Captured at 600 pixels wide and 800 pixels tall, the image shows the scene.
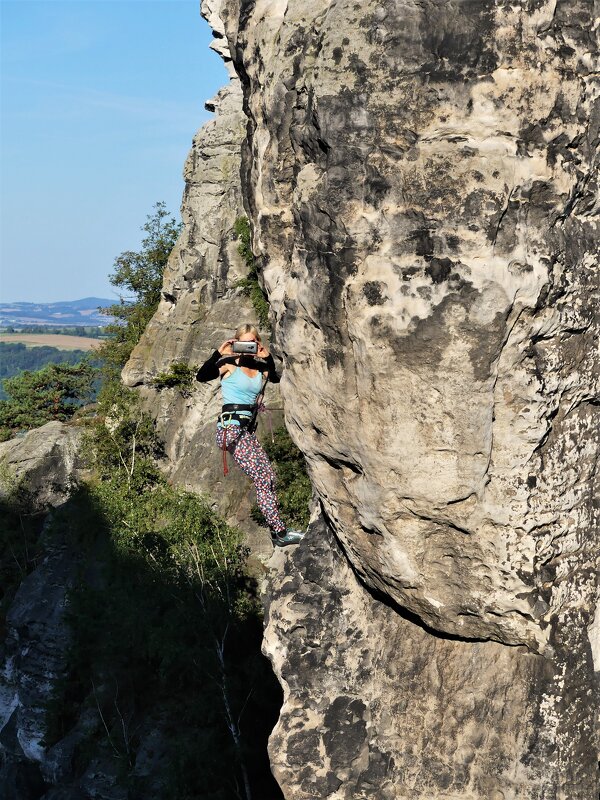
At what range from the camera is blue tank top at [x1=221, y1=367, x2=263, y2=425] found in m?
10.5

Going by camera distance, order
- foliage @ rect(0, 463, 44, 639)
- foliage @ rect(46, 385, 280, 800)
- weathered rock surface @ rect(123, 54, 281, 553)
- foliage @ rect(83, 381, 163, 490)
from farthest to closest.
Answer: foliage @ rect(0, 463, 44, 639) < weathered rock surface @ rect(123, 54, 281, 553) < foliage @ rect(83, 381, 163, 490) < foliage @ rect(46, 385, 280, 800)

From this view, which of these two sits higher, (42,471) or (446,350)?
(446,350)

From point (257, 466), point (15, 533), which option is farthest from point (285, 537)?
point (15, 533)

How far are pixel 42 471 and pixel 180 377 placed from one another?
21.3 ft

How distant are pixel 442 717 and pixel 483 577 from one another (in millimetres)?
1348

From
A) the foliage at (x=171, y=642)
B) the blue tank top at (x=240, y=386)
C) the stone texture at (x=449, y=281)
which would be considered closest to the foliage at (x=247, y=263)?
the foliage at (x=171, y=642)

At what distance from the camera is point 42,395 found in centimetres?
3769

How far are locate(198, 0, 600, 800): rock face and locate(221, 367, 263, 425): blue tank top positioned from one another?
326 centimetres

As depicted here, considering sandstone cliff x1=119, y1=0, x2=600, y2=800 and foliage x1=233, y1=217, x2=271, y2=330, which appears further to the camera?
foliage x1=233, y1=217, x2=271, y2=330

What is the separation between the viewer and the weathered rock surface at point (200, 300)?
2634 cm

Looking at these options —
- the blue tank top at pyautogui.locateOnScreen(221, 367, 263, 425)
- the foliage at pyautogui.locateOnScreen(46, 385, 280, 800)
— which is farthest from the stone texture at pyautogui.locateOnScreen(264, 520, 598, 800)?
the foliage at pyautogui.locateOnScreen(46, 385, 280, 800)

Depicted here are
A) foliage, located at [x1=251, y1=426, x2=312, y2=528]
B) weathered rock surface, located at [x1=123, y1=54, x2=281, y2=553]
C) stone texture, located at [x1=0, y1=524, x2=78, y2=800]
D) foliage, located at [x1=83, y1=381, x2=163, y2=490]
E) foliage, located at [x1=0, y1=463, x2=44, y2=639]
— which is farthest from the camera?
foliage, located at [x1=0, y1=463, x2=44, y2=639]

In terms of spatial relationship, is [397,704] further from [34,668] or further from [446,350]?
[34,668]

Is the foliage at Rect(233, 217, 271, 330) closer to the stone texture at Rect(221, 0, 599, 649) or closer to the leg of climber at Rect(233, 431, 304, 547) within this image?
the leg of climber at Rect(233, 431, 304, 547)
